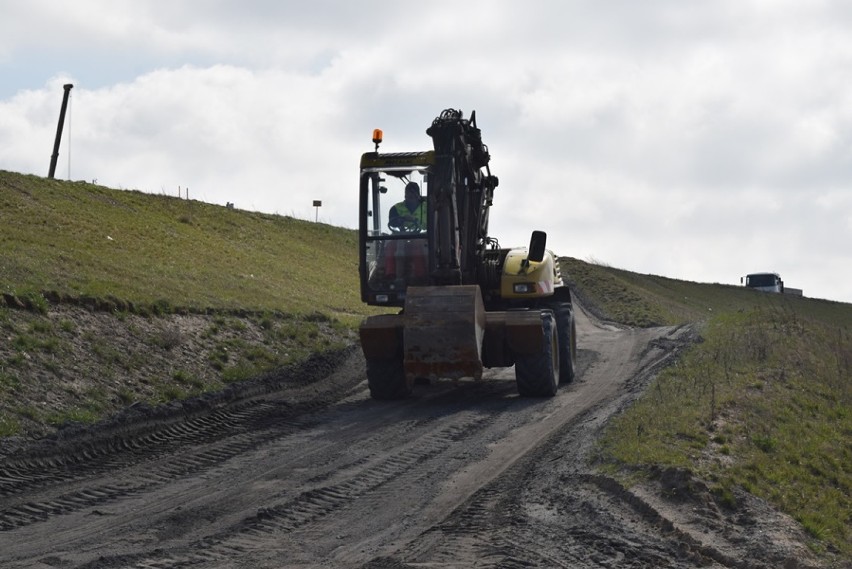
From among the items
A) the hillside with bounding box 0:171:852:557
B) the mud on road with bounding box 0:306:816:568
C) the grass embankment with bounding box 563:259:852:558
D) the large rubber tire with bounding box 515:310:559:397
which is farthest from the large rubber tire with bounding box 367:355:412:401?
the grass embankment with bounding box 563:259:852:558

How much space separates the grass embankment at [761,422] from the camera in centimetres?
1090

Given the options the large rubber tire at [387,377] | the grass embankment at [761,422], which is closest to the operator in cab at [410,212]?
the large rubber tire at [387,377]

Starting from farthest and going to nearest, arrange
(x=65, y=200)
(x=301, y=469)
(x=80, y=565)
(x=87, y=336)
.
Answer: (x=65, y=200) < (x=87, y=336) < (x=301, y=469) < (x=80, y=565)

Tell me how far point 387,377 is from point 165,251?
18.7 meters

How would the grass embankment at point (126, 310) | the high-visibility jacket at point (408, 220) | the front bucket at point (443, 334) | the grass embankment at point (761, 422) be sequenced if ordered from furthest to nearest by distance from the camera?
the high-visibility jacket at point (408, 220) < the front bucket at point (443, 334) < the grass embankment at point (126, 310) < the grass embankment at point (761, 422)

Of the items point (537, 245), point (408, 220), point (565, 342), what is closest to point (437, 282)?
point (408, 220)

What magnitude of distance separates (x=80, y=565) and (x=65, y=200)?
32.5 metres

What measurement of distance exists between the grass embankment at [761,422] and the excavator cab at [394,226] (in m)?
4.36

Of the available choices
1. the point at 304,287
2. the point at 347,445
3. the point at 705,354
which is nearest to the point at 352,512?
the point at 347,445

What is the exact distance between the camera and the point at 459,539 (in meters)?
9.11

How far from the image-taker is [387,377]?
17516 millimetres

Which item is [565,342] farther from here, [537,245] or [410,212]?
[410,212]

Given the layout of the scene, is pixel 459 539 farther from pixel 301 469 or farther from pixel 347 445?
pixel 347 445

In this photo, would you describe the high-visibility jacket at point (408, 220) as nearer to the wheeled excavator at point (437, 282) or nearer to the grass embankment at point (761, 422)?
the wheeled excavator at point (437, 282)
